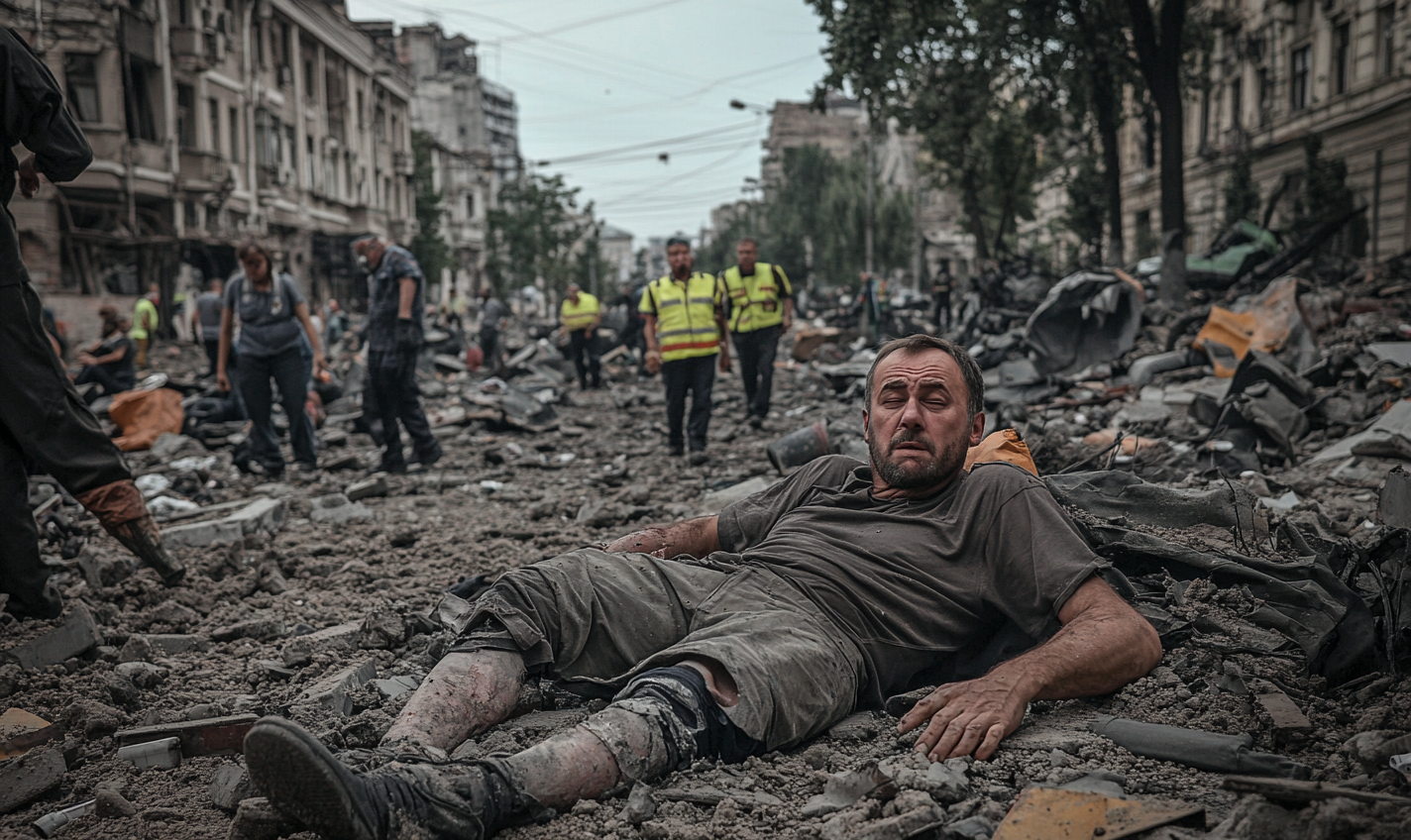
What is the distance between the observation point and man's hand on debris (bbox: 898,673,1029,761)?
7.94 ft

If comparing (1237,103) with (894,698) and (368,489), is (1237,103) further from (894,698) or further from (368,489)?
(894,698)

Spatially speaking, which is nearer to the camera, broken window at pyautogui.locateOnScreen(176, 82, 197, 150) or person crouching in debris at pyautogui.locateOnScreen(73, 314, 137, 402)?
person crouching in debris at pyautogui.locateOnScreen(73, 314, 137, 402)

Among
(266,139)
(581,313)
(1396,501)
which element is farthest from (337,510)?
(266,139)

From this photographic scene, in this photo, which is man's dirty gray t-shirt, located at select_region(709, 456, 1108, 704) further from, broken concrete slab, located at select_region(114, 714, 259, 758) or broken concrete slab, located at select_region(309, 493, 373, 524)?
broken concrete slab, located at select_region(309, 493, 373, 524)

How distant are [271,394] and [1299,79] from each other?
2970cm

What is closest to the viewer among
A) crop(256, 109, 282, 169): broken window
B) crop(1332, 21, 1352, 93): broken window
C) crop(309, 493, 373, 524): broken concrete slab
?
crop(309, 493, 373, 524): broken concrete slab

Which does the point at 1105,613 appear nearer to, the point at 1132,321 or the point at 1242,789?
the point at 1242,789

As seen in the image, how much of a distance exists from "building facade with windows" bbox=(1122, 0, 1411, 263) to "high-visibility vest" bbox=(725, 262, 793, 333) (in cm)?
1155

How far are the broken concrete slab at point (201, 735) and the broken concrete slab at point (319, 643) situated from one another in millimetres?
798

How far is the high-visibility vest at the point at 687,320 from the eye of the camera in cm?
872

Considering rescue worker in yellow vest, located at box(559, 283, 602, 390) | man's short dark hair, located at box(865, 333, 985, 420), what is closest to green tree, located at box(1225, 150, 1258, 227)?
rescue worker in yellow vest, located at box(559, 283, 602, 390)

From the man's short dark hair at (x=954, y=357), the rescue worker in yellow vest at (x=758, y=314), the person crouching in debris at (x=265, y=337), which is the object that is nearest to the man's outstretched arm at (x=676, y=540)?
the man's short dark hair at (x=954, y=357)

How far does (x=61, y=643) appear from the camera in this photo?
369cm

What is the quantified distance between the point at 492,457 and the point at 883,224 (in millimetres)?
41307
